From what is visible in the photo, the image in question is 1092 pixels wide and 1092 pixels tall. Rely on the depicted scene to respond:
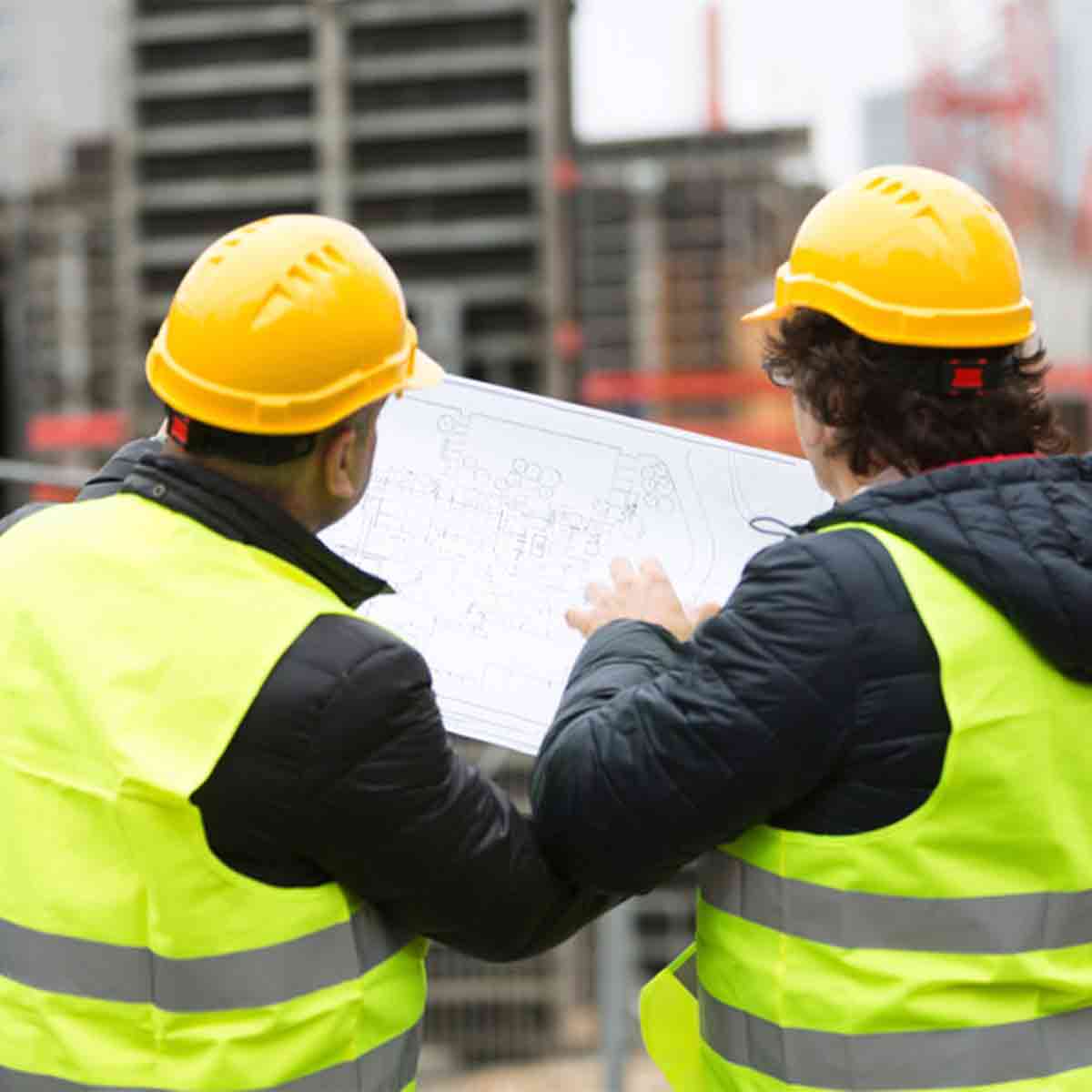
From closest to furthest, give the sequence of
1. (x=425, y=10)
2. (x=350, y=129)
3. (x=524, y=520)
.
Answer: (x=524, y=520) → (x=350, y=129) → (x=425, y=10)

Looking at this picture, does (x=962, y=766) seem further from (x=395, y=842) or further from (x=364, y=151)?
(x=364, y=151)

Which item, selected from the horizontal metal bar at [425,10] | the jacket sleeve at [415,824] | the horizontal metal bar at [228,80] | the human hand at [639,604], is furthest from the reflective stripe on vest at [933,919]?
the horizontal metal bar at [228,80]

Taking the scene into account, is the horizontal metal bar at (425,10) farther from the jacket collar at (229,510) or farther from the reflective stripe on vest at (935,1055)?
the reflective stripe on vest at (935,1055)

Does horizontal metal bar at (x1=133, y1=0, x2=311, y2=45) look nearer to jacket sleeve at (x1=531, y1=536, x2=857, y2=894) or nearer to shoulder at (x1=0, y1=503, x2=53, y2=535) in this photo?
shoulder at (x1=0, y1=503, x2=53, y2=535)

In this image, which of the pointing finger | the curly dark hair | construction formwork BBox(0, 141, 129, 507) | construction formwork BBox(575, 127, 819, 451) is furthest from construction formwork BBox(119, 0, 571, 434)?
the curly dark hair

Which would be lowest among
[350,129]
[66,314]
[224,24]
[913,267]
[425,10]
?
[66,314]

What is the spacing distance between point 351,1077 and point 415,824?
30 cm

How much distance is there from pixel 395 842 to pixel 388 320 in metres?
0.61

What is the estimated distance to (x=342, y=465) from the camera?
1.95 meters

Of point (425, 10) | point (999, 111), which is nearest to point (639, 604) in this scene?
point (999, 111)

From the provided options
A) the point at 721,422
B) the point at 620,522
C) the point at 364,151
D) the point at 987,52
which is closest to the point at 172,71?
the point at 364,151

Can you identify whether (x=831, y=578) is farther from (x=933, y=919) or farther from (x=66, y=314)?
(x=66, y=314)

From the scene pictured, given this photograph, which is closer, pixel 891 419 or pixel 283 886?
pixel 283 886

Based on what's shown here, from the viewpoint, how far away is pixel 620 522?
2.50 metres
